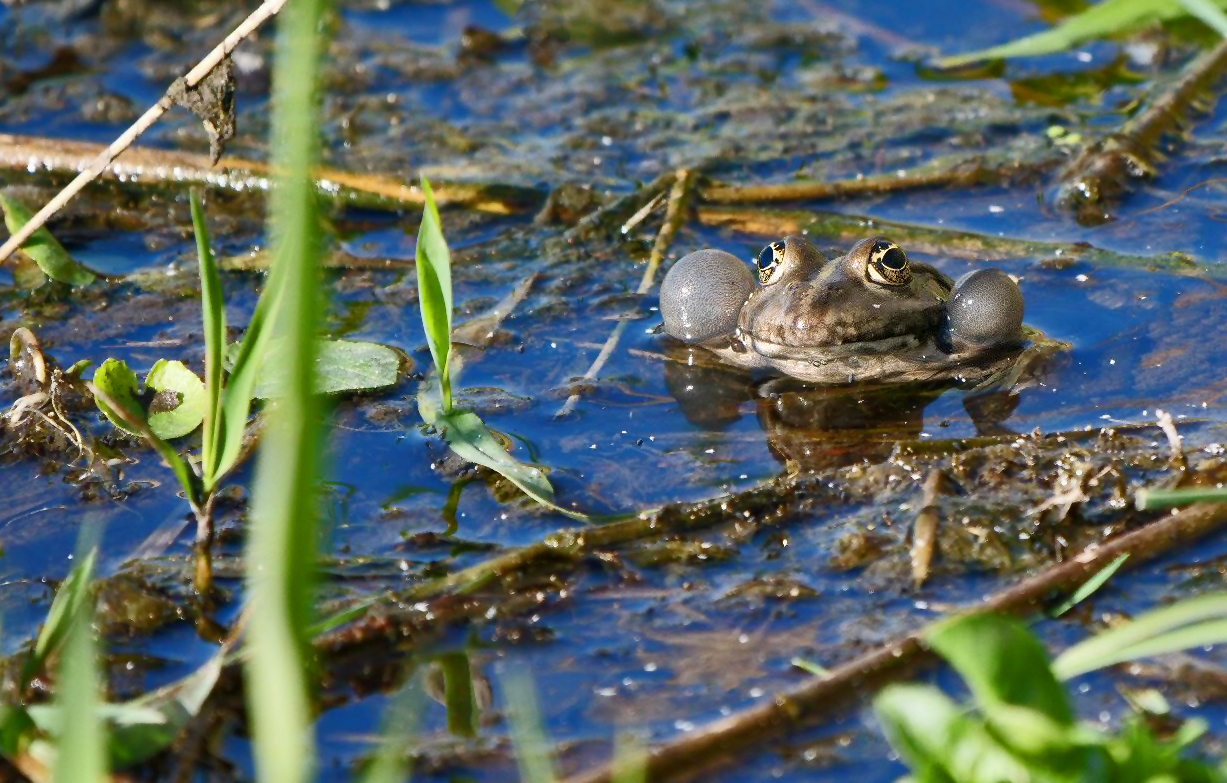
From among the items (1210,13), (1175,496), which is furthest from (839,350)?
(1175,496)

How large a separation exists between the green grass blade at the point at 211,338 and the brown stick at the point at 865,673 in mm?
1226

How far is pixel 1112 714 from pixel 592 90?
5.62 meters

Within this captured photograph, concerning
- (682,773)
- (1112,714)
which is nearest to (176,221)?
(682,773)

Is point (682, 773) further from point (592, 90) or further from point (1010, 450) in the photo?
point (592, 90)

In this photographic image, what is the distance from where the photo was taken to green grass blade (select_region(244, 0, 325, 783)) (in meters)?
1.78

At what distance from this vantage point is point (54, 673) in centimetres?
338

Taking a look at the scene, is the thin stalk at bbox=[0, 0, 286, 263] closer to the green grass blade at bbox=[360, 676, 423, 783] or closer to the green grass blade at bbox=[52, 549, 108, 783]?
the green grass blade at bbox=[360, 676, 423, 783]

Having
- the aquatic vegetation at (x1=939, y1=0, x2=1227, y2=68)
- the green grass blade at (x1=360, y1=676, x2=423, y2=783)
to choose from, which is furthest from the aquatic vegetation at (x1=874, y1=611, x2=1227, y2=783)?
the aquatic vegetation at (x1=939, y1=0, x2=1227, y2=68)

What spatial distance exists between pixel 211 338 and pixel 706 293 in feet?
7.59

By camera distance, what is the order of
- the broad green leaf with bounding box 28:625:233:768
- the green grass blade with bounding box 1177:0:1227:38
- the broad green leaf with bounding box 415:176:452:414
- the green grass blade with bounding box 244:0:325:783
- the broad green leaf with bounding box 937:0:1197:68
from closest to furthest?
the green grass blade with bounding box 244:0:325:783 < the broad green leaf with bounding box 28:625:233:768 < the broad green leaf with bounding box 415:176:452:414 < the green grass blade with bounding box 1177:0:1227:38 < the broad green leaf with bounding box 937:0:1197:68

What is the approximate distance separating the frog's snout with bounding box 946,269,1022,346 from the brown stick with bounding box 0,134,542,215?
2.40 metres

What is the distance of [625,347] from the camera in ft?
18.0

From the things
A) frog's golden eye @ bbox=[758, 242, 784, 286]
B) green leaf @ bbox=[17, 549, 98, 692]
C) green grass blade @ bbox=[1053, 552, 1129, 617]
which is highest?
frog's golden eye @ bbox=[758, 242, 784, 286]

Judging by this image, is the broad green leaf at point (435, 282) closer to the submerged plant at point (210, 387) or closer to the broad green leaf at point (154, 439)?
the submerged plant at point (210, 387)
